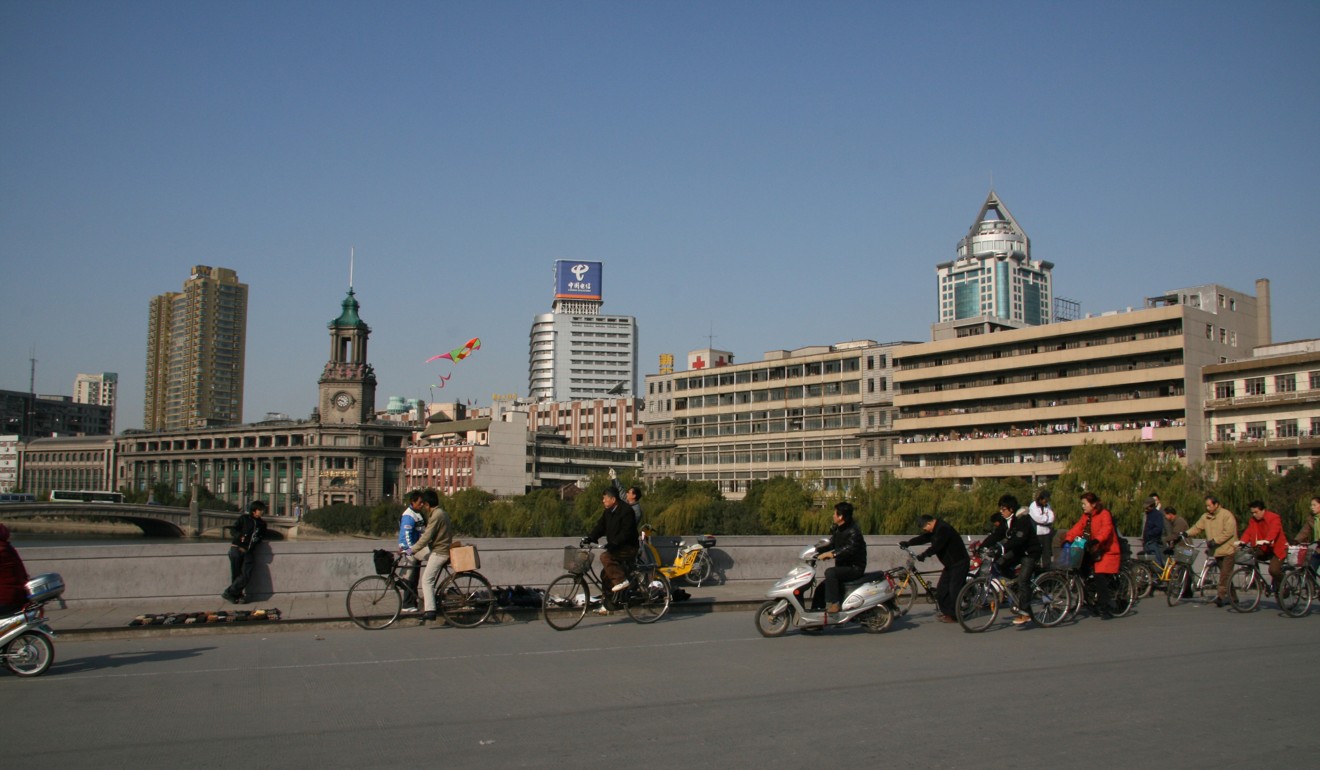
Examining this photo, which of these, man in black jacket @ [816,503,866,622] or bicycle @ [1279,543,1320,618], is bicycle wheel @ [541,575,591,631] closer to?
man in black jacket @ [816,503,866,622]

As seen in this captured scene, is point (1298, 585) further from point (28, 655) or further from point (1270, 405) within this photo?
point (1270, 405)

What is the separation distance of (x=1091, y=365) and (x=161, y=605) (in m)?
78.7

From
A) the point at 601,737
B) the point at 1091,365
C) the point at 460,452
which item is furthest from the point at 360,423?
the point at 601,737

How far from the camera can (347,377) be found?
163m

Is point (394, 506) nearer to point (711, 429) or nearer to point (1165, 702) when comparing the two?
point (711, 429)

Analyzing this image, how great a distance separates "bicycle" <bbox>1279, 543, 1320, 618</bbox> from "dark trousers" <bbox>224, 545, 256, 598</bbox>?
1581 cm

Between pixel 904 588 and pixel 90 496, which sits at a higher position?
pixel 904 588

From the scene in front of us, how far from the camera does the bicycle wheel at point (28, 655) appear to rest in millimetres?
10719

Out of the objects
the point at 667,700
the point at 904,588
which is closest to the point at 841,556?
the point at 904,588

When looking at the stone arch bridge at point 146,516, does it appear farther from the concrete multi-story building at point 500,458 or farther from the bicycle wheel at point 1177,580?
the bicycle wheel at point 1177,580

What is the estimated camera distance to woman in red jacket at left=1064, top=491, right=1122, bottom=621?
642 inches

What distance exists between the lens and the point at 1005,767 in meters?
7.25

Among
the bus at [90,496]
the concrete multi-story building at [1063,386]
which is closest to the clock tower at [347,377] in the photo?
the bus at [90,496]

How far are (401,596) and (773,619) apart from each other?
201 inches
